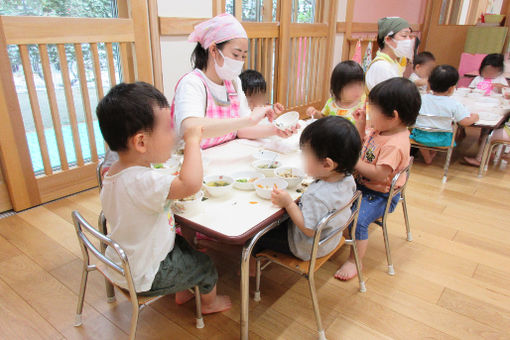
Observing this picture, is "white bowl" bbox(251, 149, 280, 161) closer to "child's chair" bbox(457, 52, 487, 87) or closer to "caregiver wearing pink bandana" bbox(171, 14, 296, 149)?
"caregiver wearing pink bandana" bbox(171, 14, 296, 149)

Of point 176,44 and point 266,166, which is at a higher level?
point 176,44

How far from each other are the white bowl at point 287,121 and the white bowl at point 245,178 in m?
0.51

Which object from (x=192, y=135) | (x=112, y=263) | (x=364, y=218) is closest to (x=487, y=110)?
(x=364, y=218)

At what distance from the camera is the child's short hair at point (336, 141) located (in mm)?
1190

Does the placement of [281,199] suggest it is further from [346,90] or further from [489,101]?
[489,101]

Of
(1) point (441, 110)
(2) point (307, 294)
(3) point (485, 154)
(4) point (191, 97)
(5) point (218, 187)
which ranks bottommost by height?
(2) point (307, 294)

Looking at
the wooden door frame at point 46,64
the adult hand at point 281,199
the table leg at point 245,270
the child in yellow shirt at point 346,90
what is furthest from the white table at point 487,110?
the wooden door frame at point 46,64

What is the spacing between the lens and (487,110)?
3170mm

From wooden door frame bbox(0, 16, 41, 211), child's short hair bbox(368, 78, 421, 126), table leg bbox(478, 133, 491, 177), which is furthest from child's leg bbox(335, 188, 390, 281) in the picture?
wooden door frame bbox(0, 16, 41, 211)

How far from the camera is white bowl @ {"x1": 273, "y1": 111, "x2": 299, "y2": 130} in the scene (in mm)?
1850

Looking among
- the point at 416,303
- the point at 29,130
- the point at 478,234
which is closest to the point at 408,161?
the point at 416,303

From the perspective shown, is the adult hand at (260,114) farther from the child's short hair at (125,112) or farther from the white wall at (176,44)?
the white wall at (176,44)

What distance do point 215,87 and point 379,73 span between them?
1.29m

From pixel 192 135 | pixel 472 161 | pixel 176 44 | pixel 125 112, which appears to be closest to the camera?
pixel 125 112
